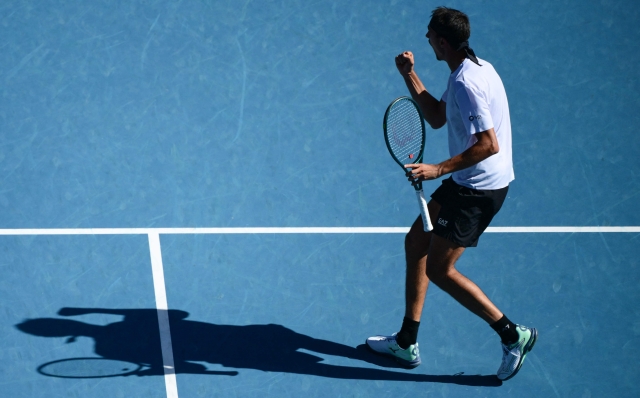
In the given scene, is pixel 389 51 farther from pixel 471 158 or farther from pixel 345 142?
pixel 471 158

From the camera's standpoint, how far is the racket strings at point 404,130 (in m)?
4.73

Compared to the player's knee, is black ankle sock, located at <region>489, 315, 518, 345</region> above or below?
below

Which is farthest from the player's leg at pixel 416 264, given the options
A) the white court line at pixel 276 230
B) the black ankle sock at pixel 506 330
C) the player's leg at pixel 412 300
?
the white court line at pixel 276 230

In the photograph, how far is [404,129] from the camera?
4777 millimetres

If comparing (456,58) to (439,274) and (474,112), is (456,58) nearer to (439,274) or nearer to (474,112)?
(474,112)

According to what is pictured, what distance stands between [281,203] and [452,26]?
7.09 ft

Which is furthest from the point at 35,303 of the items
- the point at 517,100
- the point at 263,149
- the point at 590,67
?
the point at 590,67

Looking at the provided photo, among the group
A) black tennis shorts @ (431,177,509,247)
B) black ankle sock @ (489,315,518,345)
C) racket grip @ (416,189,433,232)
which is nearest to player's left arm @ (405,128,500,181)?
racket grip @ (416,189,433,232)

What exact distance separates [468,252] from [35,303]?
2.93m

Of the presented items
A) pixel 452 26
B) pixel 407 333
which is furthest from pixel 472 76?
pixel 407 333

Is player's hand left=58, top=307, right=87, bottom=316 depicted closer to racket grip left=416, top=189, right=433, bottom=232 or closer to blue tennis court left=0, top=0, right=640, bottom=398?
blue tennis court left=0, top=0, right=640, bottom=398

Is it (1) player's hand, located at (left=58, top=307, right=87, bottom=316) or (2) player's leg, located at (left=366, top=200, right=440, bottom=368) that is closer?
(2) player's leg, located at (left=366, top=200, right=440, bottom=368)

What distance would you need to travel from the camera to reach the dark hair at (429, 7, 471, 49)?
423cm

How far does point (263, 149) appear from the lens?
6.25 meters
